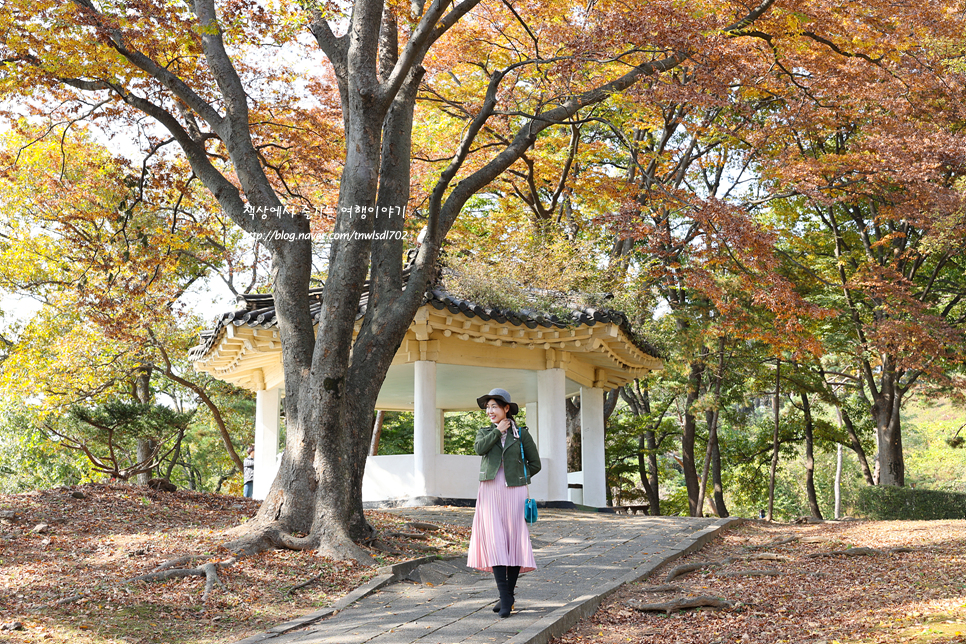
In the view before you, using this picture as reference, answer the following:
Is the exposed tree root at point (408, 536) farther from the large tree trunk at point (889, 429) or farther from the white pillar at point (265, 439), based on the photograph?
the large tree trunk at point (889, 429)

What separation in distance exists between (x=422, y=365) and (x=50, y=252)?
12117 mm

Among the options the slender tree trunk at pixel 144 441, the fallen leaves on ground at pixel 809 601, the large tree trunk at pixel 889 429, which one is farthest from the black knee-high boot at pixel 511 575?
the slender tree trunk at pixel 144 441

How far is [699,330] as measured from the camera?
14.5m

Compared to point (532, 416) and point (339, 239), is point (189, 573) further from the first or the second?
point (532, 416)

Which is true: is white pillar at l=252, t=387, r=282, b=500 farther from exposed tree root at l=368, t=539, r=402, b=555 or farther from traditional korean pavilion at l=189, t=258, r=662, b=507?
exposed tree root at l=368, t=539, r=402, b=555

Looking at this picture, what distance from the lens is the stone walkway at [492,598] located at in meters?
4.45

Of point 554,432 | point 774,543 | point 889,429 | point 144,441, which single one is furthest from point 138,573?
point 889,429

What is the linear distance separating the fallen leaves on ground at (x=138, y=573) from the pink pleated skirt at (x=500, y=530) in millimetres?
1261

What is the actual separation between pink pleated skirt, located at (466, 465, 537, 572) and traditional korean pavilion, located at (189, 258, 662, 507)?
5.21 metres

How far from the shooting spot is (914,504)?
583 inches

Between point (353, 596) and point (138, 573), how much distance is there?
1721 millimetres

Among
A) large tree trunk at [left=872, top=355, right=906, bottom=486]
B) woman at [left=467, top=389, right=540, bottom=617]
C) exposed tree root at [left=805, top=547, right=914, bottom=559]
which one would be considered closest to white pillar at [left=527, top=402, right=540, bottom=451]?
large tree trunk at [left=872, top=355, right=906, bottom=486]

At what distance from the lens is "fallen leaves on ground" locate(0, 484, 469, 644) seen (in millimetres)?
4680

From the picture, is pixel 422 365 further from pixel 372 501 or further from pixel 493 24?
pixel 493 24
